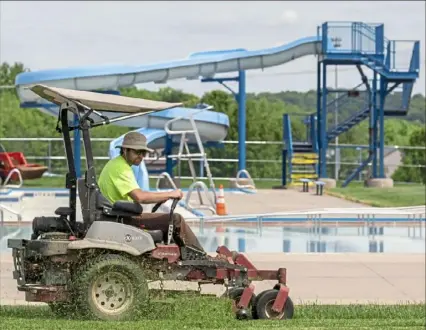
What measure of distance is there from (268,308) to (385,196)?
72.8ft

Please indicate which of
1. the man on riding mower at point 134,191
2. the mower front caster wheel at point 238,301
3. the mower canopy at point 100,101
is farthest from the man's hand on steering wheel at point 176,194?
the mower front caster wheel at point 238,301

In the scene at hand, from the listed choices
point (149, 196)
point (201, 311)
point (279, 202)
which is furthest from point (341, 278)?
point (279, 202)

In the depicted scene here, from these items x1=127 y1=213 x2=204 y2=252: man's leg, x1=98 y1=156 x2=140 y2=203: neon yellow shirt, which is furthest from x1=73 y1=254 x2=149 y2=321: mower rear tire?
x1=98 y1=156 x2=140 y2=203: neon yellow shirt

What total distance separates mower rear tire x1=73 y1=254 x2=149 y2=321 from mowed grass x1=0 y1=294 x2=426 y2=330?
0.41 feet

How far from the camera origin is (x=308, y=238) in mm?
19516

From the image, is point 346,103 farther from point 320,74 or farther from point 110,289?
point 110,289

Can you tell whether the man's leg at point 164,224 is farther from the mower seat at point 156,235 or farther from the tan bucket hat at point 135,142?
the tan bucket hat at point 135,142

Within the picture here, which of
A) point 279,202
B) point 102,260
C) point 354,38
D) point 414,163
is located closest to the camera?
point 102,260

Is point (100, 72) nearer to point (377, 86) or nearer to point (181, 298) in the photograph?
point (377, 86)

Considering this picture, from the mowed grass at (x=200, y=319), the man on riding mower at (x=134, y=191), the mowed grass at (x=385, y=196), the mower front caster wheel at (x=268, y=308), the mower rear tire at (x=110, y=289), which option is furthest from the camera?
the mowed grass at (x=385, y=196)

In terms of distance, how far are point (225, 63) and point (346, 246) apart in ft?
68.1

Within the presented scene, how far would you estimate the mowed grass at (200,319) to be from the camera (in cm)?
929

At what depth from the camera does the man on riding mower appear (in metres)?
9.93

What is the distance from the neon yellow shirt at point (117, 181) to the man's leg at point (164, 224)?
0.22 m
